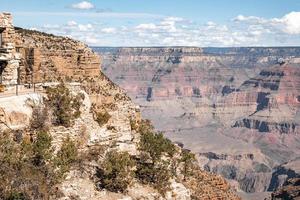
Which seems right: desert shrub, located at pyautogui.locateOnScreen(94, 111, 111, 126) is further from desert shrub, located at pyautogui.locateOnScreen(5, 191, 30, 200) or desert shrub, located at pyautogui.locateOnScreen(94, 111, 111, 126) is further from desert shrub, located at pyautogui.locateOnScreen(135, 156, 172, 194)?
desert shrub, located at pyautogui.locateOnScreen(5, 191, 30, 200)

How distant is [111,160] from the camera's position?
2353 centimetres

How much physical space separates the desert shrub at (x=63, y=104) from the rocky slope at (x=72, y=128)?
54 millimetres

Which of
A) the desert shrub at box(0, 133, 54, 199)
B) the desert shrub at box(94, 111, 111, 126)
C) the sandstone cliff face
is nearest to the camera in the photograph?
the desert shrub at box(0, 133, 54, 199)

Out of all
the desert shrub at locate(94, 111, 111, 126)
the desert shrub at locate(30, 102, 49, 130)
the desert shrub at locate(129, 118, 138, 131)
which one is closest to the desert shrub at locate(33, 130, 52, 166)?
the desert shrub at locate(30, 102, 49, 130)

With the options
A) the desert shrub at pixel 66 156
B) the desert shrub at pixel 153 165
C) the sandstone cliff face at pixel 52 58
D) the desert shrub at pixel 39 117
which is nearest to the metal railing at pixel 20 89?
the desert shrub at pixel 39 117

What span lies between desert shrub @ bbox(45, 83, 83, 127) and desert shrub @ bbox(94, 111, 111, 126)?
6.57 ft

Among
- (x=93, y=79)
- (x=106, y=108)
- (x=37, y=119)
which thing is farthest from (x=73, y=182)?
(x=93, y=79)

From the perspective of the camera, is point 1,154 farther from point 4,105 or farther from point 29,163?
point 4,105

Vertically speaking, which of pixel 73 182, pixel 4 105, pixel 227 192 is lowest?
pixel 227 192

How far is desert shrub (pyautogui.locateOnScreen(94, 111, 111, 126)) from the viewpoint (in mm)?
28188

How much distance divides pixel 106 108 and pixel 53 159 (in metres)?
10.7

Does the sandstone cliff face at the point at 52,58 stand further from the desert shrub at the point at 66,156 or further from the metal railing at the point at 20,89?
the desert shrub at the point at 66,156

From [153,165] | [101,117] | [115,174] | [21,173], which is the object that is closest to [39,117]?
[115,174]

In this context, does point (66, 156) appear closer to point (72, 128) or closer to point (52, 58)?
point (72, 128)
